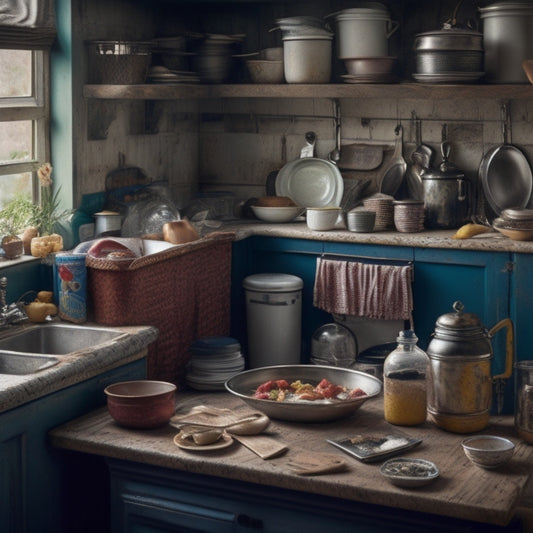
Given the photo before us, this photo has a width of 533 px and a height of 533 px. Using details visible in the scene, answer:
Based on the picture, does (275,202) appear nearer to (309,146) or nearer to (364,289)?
(309,146)

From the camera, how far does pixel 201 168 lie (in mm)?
6113

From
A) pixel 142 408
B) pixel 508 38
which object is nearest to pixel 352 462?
pixel 142 408

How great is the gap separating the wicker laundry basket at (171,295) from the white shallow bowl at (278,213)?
1.62 feet

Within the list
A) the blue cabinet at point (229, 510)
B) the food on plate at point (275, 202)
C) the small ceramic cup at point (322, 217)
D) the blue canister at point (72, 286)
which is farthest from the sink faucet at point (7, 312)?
the food on plate at point (275, 202)

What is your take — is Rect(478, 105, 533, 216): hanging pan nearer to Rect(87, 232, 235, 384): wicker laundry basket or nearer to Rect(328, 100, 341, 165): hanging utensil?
Answer: Rect(328, 100, 341, 165): hanging utensil

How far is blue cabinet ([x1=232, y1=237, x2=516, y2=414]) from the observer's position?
4.73 metres

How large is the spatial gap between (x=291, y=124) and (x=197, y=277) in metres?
1.50

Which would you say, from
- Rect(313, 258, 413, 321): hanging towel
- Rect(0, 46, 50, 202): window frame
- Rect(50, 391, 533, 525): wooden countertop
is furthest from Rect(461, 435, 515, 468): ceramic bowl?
Rect(0, 46, 50, 202): window frame

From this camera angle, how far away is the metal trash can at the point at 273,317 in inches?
199

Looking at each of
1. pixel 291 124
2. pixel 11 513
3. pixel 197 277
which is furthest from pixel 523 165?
pixel 11 513

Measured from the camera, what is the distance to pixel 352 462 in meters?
3.21

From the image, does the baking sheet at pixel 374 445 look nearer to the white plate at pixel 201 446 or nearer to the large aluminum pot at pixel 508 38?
the white plate at pixel 201 446

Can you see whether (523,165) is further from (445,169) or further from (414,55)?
(414,55)

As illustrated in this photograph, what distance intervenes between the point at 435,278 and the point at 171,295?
4.39ft
